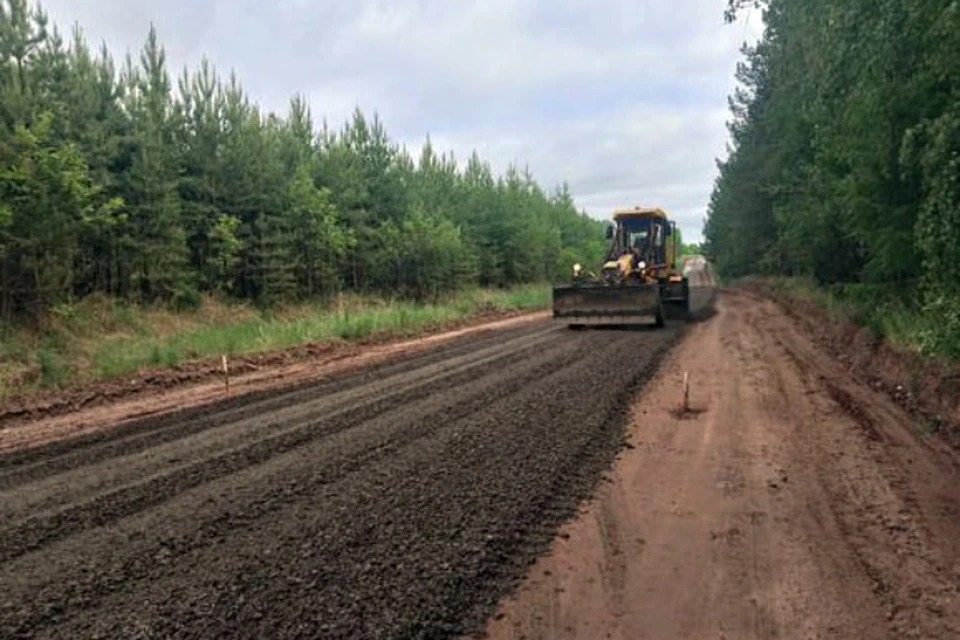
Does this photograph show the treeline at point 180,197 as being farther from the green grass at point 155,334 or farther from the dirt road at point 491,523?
the dirt road at point 491,523

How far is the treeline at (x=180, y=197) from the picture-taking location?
14727 mm

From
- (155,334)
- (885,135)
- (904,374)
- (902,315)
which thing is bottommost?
(155,334)

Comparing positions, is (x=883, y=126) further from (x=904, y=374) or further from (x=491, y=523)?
(x=491, y=523)

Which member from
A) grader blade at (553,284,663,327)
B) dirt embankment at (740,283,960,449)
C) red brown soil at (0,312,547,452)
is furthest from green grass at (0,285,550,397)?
dirt embankment at (740,283,960,449)

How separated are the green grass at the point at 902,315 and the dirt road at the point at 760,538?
100 cm

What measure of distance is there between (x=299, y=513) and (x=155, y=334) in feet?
44.0

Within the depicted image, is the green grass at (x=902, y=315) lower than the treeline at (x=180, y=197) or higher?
lower

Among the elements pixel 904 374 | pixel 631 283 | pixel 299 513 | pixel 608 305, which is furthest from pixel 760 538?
pixel 631 283

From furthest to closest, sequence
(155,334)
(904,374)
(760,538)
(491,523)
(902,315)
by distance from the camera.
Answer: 1. (155,334)
2. (902,315)
3. (904,374)
4. (491,523)
5. (760,538)

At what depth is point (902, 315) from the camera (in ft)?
38.8

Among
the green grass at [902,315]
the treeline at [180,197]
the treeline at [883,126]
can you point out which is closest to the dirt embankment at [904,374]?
the green grass at [902,315]

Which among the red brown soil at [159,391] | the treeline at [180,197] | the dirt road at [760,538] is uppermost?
the treeline at [180,197]

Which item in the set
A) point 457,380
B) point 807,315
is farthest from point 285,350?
point 807,315

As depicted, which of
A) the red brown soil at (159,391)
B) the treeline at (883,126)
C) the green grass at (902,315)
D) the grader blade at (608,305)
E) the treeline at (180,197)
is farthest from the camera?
the grader blade at (608,305)
